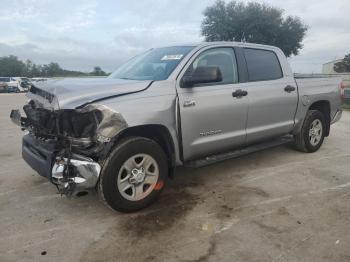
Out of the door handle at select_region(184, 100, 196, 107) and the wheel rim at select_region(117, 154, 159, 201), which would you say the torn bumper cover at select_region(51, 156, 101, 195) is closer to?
the wheel rim at select_region(117, 154, 159, 201)

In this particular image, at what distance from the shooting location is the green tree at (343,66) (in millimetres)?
45219

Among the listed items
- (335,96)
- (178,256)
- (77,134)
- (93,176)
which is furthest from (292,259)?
(335,96)

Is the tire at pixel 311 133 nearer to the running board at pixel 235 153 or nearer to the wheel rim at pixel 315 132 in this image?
the wheel rim at pixel 315 132

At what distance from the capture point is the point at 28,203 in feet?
14.1

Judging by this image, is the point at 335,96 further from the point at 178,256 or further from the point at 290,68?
the point at 178,256

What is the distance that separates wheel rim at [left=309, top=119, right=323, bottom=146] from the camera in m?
6.47

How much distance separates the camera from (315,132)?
6535mm

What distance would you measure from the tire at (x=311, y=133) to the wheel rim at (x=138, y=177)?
3254mm

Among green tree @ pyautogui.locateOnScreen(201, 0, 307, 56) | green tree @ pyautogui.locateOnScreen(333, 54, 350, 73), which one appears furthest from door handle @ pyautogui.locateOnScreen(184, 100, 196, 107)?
green tree @ pyautogui.locateOnScreen(333, 54, 350, 73)

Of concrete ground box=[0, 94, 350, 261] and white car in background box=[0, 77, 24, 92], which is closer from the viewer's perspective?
concrete ground box=[0, 94, 350, 261]

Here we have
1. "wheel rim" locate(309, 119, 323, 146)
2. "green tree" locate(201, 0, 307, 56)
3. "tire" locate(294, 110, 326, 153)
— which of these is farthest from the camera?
"green tree" locate(201, 0, 307, 56)

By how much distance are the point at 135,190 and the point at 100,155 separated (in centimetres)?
56

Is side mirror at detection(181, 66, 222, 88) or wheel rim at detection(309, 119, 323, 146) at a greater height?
side mirror at detection(181, 66, 222, 88)

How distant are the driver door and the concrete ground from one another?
23.2 inches
